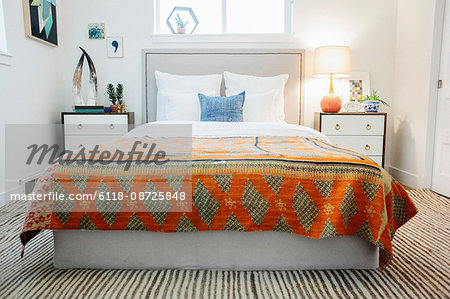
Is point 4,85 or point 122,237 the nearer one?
point 122,237

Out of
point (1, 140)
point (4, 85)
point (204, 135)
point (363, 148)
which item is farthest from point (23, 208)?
point (363, 148)

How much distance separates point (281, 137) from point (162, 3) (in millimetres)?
2371

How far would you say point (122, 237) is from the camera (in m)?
1.42

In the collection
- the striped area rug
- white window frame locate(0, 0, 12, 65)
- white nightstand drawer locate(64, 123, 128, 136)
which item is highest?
white window frame locate(0, 0, 12, 65)

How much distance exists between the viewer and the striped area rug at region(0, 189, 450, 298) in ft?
4.24

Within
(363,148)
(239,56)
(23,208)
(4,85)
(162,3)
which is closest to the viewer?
(23,208)

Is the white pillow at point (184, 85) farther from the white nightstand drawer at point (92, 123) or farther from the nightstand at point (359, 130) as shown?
the nightstand at point (359, 130)

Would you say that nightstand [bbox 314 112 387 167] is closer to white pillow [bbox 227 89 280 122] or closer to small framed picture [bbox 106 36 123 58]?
white pillow [bbox 227 89 280 122]

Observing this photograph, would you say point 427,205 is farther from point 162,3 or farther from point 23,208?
point 162,3

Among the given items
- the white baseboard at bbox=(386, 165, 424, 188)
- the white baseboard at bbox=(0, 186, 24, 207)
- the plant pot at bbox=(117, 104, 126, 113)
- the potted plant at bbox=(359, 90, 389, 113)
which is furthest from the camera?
the plant pot at bbox=(117, 104, 126, 113)

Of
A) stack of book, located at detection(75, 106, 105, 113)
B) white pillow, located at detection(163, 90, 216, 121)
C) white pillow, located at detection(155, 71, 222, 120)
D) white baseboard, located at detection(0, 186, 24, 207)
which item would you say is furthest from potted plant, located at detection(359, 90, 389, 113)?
white baseboard, located at detection(0, 186, 24, 207)

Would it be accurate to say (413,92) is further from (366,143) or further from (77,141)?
(77,141)

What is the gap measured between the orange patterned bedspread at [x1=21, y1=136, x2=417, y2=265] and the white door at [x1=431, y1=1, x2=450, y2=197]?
1.83 meters

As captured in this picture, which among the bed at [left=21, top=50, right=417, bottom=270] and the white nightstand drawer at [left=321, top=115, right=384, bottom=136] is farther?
the white nightstand drawer at [left=321, top=115, right=384, bottom=136]
